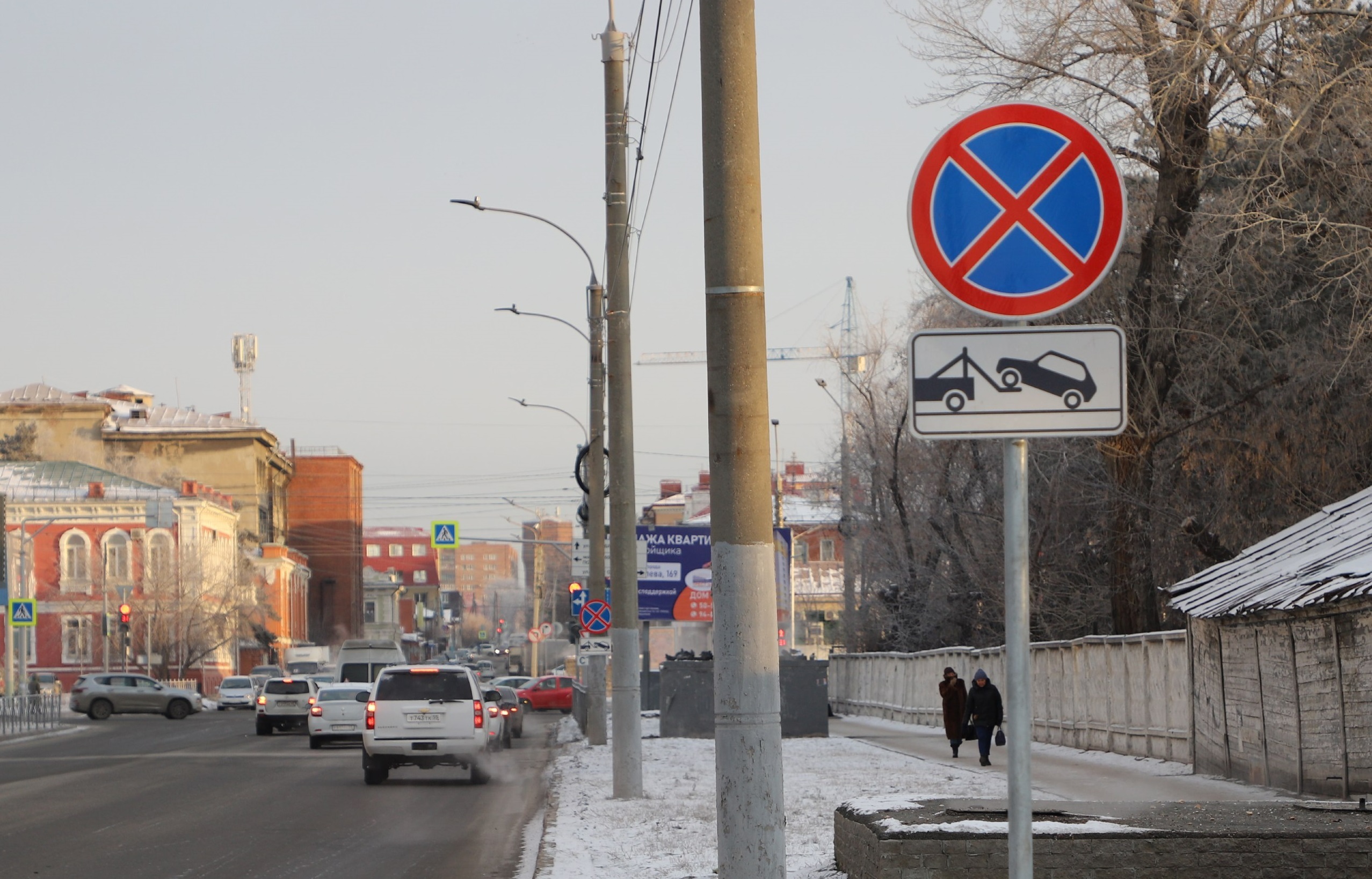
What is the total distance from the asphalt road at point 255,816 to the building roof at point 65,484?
54654mm

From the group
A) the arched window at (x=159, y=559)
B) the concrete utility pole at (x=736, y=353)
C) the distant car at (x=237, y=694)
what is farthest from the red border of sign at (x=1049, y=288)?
the arched window at (x=159, y=559)

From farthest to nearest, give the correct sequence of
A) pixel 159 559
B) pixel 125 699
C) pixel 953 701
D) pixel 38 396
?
1. pixel 38 396
2. pixel 159 559
3. pixel 125 699
4. pixel 953 701

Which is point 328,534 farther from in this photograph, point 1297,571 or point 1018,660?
point 1018,660

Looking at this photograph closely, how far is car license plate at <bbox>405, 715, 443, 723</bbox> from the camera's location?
23.6 m

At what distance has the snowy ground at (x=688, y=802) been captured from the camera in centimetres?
1272

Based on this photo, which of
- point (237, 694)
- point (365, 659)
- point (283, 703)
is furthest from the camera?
point (237, 694)

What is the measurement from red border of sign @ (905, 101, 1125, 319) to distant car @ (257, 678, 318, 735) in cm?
3890

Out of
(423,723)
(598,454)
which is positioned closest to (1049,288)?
(423,723)

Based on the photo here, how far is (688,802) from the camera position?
18.1 meters

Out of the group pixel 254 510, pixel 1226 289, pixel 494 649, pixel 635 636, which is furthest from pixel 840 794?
pixel 494 649

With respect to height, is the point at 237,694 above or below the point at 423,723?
below

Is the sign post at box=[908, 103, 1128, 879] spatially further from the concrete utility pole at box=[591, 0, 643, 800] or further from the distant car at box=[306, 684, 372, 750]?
the distant car at box=[306, 684, 372, 750]

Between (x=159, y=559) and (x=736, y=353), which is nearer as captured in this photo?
(x=736, y=353)

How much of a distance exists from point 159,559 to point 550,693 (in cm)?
3399
